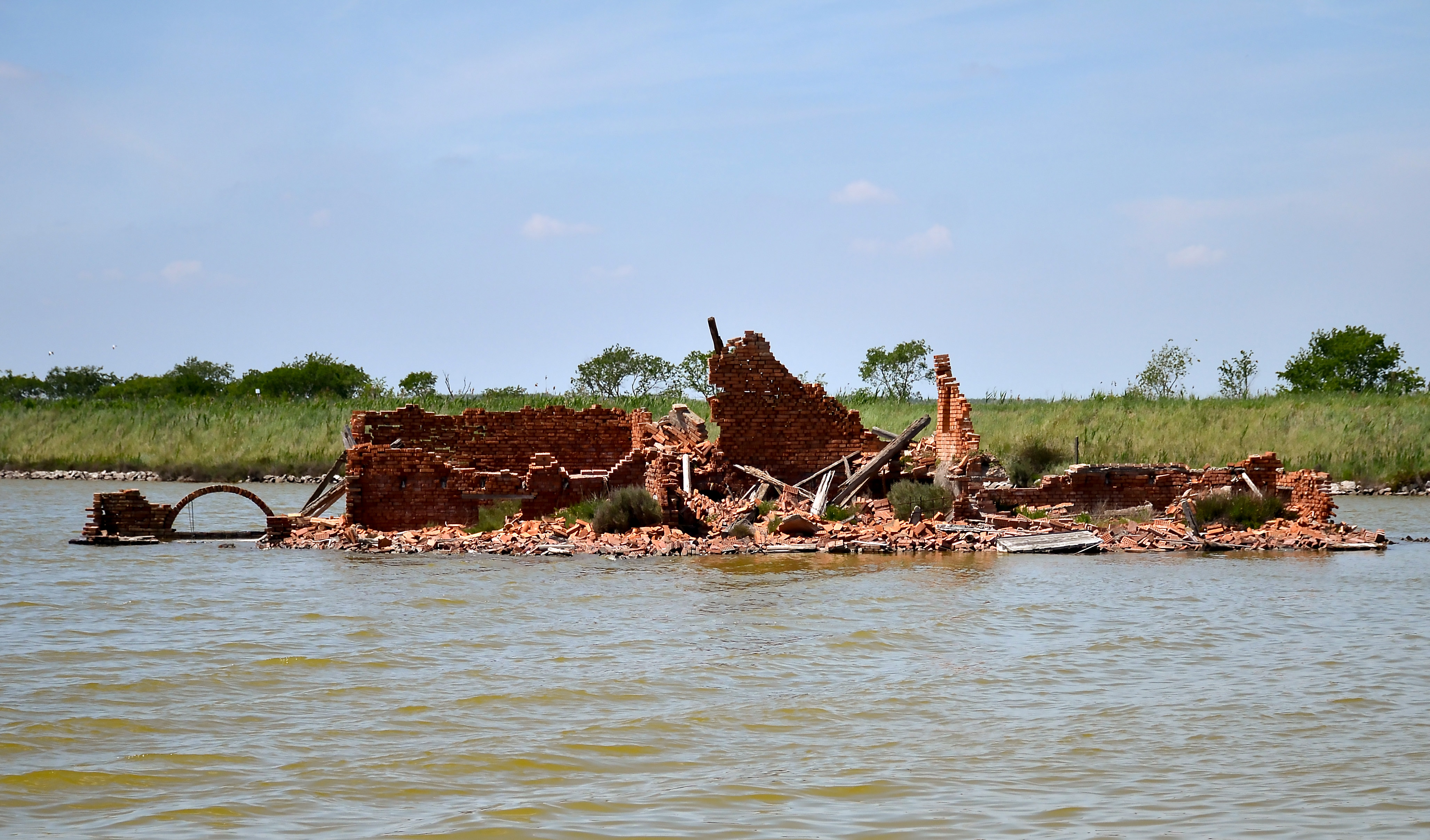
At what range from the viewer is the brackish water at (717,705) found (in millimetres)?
6508

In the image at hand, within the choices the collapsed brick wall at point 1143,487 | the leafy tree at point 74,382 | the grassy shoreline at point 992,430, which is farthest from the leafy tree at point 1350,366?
the leafy tree at point 74,382

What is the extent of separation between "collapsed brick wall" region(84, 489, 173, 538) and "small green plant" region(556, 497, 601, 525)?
6.42 meters

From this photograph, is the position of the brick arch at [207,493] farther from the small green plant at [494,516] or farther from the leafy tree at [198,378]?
the leafy tree at [198,378]

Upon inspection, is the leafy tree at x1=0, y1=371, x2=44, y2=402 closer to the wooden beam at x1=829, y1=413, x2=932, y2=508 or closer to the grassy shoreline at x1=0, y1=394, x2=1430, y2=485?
the grassy shoreline at x1=0, y1=394, x2=1430, y2=485

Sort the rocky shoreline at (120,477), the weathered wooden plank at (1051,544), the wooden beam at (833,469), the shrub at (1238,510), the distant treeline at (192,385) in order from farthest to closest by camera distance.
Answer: the distant treeline at (192,385)
the rocky shoreline at (120,477)
the wooden beam at (833,469)
the shrub at (1238,510)
the weathered wooden plank at (1051,544)

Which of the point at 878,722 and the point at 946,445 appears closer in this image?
the point at 878,722

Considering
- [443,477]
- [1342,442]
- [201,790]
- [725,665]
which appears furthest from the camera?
[1342,442]

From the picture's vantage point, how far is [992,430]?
3481cm

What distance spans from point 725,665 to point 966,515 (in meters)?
10.2

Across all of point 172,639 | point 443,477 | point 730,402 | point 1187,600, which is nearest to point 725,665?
point 172,639

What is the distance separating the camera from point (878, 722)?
8430mm

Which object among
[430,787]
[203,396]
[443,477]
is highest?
[203,396]

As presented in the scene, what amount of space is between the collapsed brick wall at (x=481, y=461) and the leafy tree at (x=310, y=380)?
45.7 m

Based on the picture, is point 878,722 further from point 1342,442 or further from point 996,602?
Result: point 1342,442
